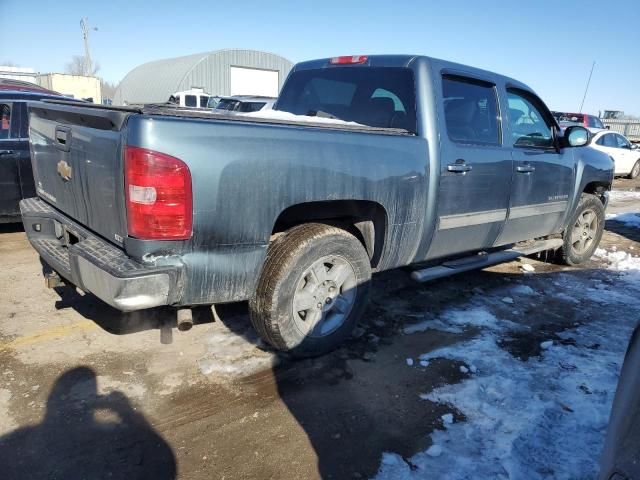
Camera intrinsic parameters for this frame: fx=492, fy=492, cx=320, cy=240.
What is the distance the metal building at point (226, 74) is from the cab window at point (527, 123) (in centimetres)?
3577

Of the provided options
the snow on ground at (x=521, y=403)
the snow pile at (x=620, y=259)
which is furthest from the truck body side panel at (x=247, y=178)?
the snow pile at (x=620, y=259)

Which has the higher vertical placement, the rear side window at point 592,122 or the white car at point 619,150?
the rear side window at point 592,122

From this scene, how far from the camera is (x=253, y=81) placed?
39562mm

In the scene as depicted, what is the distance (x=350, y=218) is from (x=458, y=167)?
0.90 m

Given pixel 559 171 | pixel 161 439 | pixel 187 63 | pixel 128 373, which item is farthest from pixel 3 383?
pixel 187 63

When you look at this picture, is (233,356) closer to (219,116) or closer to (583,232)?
(219,116)

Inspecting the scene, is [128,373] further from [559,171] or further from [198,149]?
[559,171]

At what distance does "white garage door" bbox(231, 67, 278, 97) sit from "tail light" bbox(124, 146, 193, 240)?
38.4 metres

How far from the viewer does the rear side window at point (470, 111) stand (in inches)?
149

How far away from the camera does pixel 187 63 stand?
39.0m

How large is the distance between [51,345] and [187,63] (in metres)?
39.5

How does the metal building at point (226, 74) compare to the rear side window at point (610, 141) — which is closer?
the rear side window at point (610, 141)

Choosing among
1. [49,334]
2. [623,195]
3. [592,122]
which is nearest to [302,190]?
[49,334]

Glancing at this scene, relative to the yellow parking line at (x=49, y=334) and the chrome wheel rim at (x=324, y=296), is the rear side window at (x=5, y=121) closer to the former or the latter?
the yellow parking line at (x=49, y=334)
